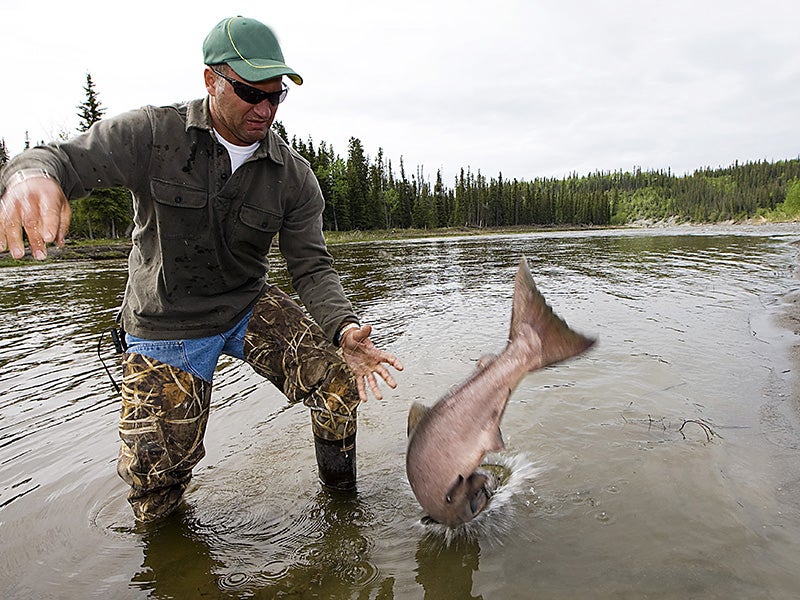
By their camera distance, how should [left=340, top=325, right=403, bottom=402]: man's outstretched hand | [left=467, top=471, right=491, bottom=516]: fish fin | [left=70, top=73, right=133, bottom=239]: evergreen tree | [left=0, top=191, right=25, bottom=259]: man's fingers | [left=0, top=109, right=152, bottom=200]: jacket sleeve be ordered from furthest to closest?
[left=70, top=73, right=133, bottom=239]: evergreen tree → [left=340, top=325, right=403, bottom=402]: man's outstretched hand → [left=467, top=471, right=491, bottom=516]: fish fin → [left=0, top=109, right=152, bottom=200]: jacket sleeve → [left=0, top=191, right=25, bottom=259]: man's fingers

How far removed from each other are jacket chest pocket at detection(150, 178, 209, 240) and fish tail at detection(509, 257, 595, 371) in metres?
1.88

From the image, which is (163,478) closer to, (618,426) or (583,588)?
(583,588)

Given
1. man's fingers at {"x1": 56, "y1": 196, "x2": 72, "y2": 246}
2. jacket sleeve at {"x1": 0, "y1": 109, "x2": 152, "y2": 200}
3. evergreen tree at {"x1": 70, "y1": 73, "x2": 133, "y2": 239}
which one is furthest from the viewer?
evergreen tree at {"x1": 70, "y1": 73, "x2": 133, "y2": 239}

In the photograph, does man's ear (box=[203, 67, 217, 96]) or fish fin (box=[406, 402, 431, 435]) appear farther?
man's ear (box=[203, 67, 217, 96])

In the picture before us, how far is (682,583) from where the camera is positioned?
245cm

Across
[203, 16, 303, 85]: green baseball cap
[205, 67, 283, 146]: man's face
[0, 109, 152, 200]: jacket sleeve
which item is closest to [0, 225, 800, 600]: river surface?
[0, 109, 152, 200]: jacket sleeve

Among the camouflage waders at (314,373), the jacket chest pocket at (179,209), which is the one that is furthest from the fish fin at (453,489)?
the jacket chest pocket at (179,209)

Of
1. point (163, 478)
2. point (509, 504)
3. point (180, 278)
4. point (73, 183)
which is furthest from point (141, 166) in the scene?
point (509, 504)

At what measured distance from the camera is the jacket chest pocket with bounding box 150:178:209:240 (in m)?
2.98

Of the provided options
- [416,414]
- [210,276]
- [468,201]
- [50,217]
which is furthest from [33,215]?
[468,201]

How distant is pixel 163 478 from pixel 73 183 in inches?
Answer: 68.3

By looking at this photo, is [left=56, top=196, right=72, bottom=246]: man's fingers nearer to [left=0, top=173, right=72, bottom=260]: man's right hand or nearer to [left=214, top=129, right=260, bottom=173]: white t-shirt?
[left=0, top=173, right=72, bottom=260]: man's right hand

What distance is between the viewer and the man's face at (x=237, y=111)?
9.52 feet

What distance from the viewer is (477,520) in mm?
3137
